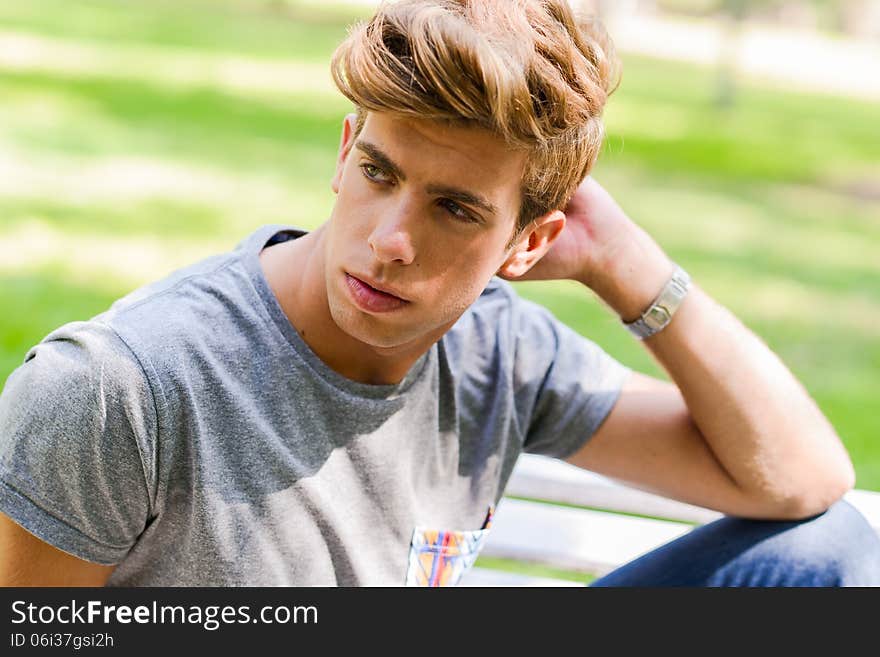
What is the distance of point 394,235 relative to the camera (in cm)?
205

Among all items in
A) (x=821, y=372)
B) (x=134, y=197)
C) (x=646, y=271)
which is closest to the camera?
(x=646, y=271)

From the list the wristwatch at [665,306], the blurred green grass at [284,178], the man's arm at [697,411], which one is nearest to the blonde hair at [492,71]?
the man's arm at [697,411]

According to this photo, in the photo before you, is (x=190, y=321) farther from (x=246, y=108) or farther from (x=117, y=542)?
(x=246, y=108)

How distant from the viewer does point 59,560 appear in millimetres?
2004

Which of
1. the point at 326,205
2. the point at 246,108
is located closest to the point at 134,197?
the point at 326,205

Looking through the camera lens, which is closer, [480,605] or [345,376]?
[345,376]

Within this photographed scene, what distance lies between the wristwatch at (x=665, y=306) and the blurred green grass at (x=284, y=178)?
3006mm

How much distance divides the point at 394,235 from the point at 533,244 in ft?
1.47

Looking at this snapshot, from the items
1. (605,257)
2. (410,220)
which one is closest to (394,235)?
(410,220)

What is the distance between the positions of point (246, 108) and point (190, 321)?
10.7m

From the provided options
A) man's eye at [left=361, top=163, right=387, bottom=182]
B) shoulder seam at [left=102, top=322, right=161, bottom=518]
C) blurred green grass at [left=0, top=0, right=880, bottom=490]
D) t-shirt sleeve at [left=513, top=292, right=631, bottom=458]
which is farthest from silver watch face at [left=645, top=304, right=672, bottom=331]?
blurred green grass at [left=0, top=0, right=880, bottom=490]

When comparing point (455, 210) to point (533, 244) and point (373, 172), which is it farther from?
point (533, 244)

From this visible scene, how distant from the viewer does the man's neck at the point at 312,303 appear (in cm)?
219

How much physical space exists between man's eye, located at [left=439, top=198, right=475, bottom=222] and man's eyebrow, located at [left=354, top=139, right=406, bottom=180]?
9cm
